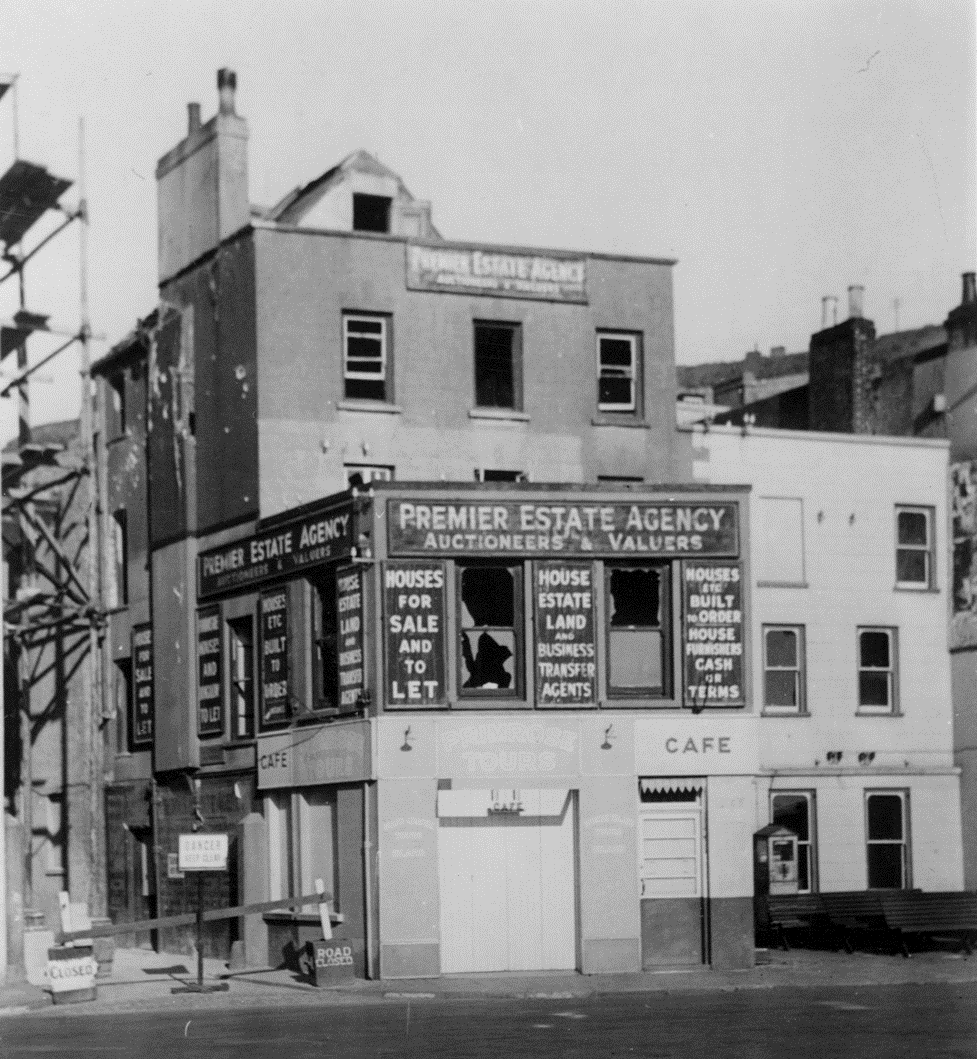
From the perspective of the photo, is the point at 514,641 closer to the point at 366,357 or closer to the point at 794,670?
the point at 366,357

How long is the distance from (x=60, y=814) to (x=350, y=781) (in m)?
18.5

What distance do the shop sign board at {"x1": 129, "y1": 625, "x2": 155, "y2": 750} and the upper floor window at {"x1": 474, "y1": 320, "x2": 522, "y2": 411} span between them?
8948 mm

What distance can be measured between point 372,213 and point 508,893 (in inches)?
578

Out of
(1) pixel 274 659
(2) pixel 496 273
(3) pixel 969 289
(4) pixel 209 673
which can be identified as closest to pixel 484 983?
(1) pixel 274 659

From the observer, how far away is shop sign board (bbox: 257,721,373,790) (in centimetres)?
3206

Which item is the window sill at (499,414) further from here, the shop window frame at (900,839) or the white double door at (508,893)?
the shop window frame at (900,839)

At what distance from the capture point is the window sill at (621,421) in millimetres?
39312

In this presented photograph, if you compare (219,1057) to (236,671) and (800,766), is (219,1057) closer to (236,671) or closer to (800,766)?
(236,671)

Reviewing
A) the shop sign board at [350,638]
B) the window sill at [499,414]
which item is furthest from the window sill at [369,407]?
the shop sign board at [350,638]

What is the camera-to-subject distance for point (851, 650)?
41.8 m

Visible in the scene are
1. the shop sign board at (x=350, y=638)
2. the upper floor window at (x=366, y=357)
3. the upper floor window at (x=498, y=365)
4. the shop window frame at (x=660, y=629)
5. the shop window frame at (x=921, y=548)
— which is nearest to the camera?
the shop sign board at (x=350, y=638)

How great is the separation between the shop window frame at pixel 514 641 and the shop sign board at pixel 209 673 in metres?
7.28

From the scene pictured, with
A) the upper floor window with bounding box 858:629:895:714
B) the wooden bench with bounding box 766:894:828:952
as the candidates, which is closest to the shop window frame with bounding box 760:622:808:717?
the upper floor window with bounding box 858:629:895:714

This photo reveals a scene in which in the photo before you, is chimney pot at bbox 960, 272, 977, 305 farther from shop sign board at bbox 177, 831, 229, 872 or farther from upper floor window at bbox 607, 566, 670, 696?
shop sign board at bbox 177, 831, 229, 872
